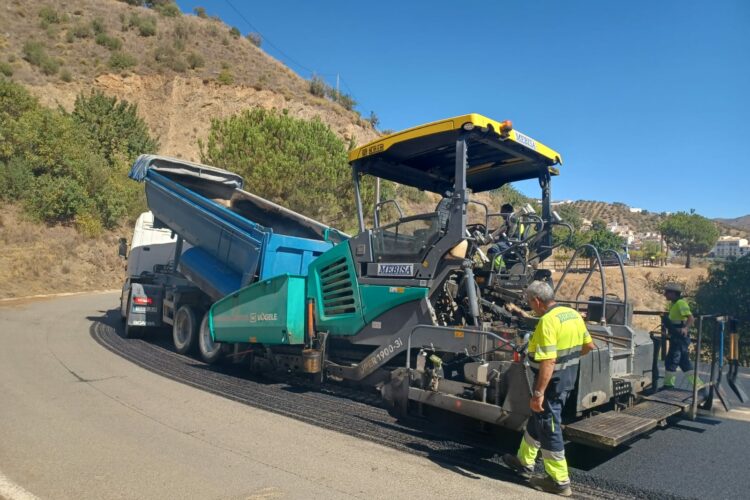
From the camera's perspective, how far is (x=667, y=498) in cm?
354

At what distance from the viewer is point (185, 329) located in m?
8.93

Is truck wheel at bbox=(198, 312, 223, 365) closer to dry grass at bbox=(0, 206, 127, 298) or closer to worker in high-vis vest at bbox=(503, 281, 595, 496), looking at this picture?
worker in high-vis vest at bbox=(503, 281, 595, 496)

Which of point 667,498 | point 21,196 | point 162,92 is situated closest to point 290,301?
point 667,498

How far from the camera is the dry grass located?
65.7 ft

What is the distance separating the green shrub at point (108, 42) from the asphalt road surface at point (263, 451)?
4452 cm

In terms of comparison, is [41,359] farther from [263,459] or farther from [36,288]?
[36,288]

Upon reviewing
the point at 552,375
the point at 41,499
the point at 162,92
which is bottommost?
the point at 41,499

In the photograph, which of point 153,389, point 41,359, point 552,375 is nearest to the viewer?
point 552,375

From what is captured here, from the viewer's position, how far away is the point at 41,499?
11.0ft

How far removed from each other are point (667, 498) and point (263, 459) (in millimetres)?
2980

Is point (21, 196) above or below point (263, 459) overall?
above

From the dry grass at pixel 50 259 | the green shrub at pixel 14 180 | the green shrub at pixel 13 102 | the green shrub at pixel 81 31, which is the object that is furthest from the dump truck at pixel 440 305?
the green shrub at pixel 81 31

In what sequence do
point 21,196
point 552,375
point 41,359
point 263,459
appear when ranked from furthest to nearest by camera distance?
point 21,196 → point 41,359 → point 263,459 → point 552,375

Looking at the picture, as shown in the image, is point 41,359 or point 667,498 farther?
point 41,359
